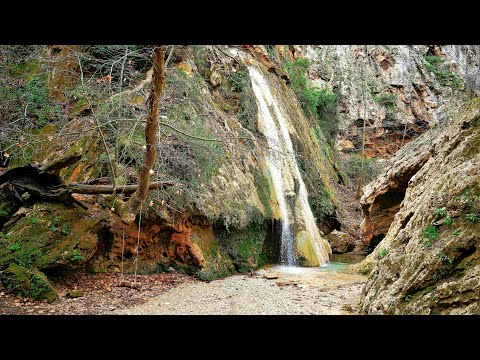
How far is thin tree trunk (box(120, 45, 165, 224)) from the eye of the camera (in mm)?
5379

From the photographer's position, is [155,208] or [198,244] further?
[198,244]

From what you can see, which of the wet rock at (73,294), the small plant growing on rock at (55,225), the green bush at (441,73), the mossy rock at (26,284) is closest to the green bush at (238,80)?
the small plant growing on rock at (55,225)

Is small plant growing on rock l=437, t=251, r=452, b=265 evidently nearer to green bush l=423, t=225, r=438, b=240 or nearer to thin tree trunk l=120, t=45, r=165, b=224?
green bush l=423, t=225, r=438, b=240

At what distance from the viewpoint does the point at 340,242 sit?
1345 centimetres

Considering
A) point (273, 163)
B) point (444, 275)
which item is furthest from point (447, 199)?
point (273, 163)

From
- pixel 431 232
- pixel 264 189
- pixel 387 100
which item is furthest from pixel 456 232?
pixel 387 100

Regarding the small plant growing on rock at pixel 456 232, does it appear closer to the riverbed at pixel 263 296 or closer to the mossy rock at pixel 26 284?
the riverbed at pixel 263 296

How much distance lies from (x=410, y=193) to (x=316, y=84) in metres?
19.2

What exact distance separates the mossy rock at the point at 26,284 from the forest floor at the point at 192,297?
0.39ft

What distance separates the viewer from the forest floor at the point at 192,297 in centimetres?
498

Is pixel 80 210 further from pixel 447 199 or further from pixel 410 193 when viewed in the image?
pixel 410 193

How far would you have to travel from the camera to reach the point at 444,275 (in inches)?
161

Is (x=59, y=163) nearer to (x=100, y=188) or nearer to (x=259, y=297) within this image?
(x=100, y=188)

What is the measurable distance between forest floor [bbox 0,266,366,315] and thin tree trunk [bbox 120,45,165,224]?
4.20 ft
